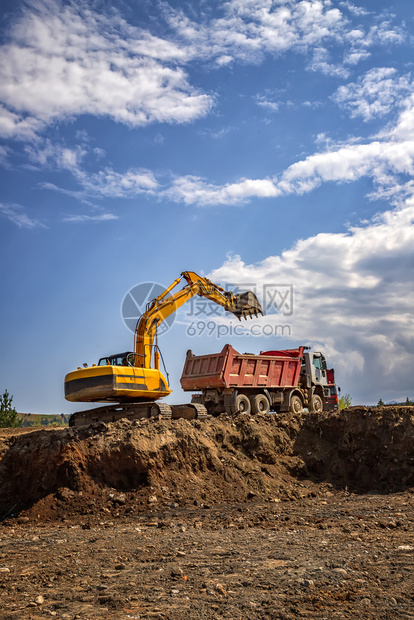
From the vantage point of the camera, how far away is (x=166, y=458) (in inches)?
527

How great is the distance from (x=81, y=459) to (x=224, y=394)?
7574mm

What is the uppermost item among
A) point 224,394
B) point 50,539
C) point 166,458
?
point 224,394

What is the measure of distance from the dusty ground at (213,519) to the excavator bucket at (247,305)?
15.7ft

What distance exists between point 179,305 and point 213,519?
9.88m

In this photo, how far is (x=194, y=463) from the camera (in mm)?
13797

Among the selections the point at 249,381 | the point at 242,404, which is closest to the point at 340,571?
the point at 242,404

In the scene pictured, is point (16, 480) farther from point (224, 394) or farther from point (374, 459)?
point (374, 459)

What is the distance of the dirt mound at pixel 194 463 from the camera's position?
1248cm

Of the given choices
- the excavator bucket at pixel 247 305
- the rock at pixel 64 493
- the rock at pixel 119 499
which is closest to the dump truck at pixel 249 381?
the excavator bucket at pixel 247 305

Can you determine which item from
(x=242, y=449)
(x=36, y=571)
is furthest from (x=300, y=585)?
(x=242, y=449)

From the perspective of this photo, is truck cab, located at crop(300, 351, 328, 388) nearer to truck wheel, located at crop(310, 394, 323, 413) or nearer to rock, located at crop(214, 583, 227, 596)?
truck wheel, located at crop(310, 394, 323, 413)

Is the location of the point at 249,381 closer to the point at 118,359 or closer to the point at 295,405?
the point at 295,405

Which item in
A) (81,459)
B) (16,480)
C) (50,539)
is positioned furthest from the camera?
(16,480)

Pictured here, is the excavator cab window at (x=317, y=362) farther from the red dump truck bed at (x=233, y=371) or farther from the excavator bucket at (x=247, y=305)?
the excavator bucket at (x=247, y=305)
